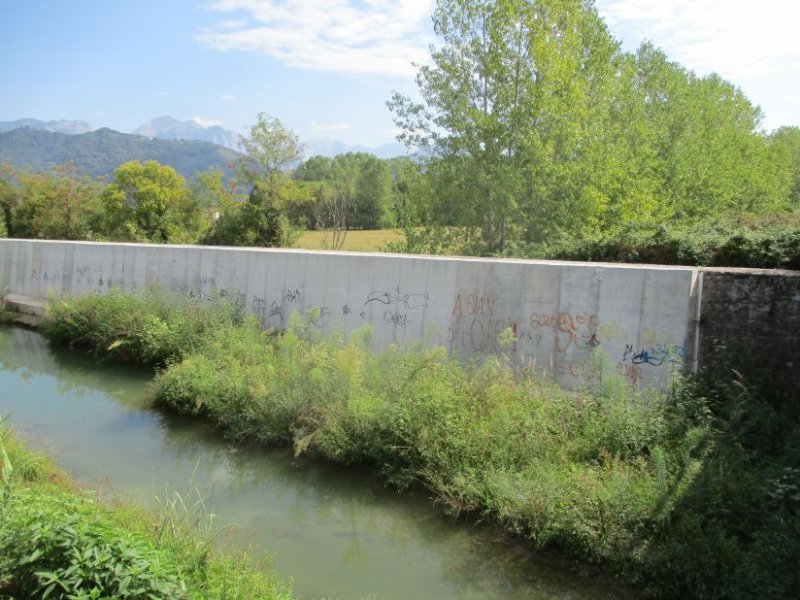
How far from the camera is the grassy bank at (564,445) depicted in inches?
226

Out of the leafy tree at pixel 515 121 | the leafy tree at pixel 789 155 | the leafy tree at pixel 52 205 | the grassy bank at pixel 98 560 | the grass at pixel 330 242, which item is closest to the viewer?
the grassy bank at pixel 98 560

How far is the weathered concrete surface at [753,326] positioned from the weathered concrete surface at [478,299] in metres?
0.24

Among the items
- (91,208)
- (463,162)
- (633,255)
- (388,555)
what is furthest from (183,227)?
(388,555)

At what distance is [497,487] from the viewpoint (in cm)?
708

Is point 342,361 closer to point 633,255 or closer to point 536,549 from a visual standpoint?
point 536,549

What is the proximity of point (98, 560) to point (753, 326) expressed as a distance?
7374mm

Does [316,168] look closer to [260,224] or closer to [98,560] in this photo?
[260,224]

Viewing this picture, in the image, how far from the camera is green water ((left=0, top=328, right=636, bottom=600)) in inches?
243

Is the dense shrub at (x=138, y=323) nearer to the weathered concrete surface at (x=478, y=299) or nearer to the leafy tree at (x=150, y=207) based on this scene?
the weathered concrete surface at (x=478, y=299)

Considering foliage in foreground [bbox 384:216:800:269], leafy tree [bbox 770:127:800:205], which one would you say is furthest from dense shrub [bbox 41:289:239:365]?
leafy tree [bbox 770:127:800:205]

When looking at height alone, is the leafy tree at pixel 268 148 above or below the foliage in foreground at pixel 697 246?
above

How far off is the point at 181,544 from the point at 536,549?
3.38 meters

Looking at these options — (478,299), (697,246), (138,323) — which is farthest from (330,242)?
(478,299)

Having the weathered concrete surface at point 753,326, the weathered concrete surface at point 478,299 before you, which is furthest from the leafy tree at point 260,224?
the weathered concrete surface at point 753,326
